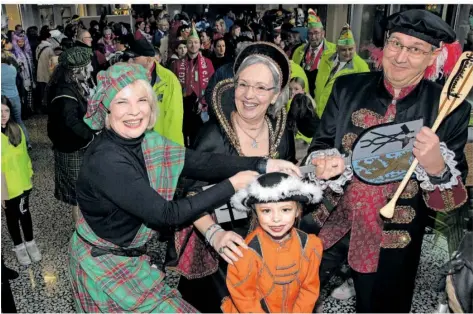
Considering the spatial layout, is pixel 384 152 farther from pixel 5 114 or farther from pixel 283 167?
pixel 5 114

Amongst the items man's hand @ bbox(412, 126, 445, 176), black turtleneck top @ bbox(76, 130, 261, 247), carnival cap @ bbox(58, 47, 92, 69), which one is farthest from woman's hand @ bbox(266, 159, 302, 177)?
carnival cap @ bbox(58, 47, 92, 69)

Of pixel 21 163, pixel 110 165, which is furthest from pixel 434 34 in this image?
pixel 21 163

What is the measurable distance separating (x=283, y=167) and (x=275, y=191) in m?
0.21

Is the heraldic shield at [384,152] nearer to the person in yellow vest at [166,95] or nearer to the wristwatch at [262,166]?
A: the wristwatch at [262,166]

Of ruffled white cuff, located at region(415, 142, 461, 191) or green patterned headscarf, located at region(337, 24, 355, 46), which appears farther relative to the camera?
green patterned headscarf, located at region(337, 24, 355, 46)

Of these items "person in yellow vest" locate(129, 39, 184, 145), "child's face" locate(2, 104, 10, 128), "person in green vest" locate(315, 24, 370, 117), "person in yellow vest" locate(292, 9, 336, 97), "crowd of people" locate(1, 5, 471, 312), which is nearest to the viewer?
"crowd of people" locate(1, 5, 471, 312)

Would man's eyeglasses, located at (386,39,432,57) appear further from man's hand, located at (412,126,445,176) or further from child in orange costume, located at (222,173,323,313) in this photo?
child in orange costume, located at (222,173,323,313)

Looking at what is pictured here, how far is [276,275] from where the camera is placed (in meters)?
1.96

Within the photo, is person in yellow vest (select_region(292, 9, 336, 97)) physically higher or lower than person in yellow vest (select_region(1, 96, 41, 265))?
higher

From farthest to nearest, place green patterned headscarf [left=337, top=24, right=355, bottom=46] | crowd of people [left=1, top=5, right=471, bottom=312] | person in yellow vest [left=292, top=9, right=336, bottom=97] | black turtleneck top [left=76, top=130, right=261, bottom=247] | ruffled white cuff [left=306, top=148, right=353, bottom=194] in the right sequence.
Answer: person in yellow vest [left=292, top=9, right=336, bottom=97]
green patterned headscarf [left=337, top=24, right=355, bottom=46]
ruffled white cuff [left=306, top=148, right=353, bottom=194]
crowd of people [left=1, top=5, right=471, bottom=312]
black turtleneck top [left=76, top=130, right=261, bottom=247]

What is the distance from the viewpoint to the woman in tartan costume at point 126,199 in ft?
5.57

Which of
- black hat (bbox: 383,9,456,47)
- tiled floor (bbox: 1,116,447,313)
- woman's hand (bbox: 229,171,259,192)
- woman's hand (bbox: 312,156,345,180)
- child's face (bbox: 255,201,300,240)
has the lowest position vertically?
tiled floor (bbox: 1,116,447,313)

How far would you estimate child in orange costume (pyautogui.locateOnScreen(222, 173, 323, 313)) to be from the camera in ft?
5.97

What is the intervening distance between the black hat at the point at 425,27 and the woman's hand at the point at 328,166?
639 mm
